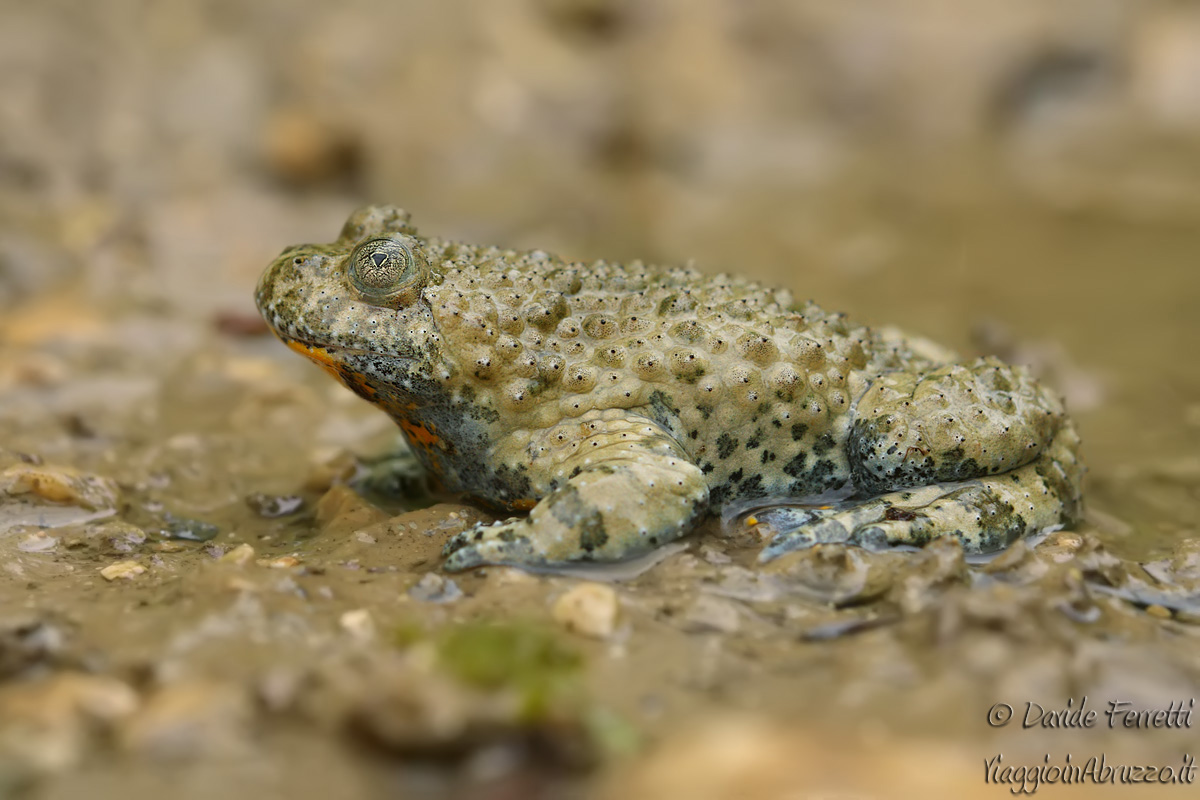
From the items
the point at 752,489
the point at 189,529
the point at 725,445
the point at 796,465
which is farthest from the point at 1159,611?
the point at 189,529

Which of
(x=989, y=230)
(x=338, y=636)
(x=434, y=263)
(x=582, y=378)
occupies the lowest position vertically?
(x=338, y=636)

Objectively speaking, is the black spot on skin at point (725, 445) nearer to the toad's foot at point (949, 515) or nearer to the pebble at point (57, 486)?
the toad's foot at point (949, 515)

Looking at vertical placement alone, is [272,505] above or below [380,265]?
below

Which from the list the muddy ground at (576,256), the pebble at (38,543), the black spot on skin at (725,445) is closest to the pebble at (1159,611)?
the muddy ground at (576,256)

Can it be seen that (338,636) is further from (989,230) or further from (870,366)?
(989,230)

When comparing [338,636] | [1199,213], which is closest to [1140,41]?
[1199,213]

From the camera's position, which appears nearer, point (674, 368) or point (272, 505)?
point (674, 368)

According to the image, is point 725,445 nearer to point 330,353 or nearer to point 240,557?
point 330,353
